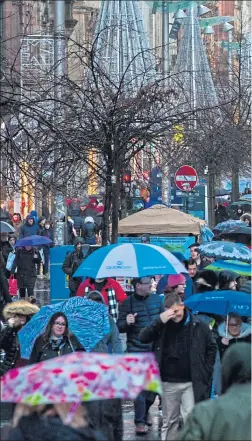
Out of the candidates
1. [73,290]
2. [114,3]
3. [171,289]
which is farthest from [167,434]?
[114,3]

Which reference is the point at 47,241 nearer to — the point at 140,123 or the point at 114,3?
the point at 140,123

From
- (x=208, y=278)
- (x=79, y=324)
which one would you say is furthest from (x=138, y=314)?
(x=208, y=278)

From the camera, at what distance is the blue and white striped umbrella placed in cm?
1199

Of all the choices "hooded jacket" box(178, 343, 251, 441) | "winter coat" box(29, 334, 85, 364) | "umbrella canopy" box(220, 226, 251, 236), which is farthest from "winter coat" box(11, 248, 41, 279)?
"hooded jacket" box(178, 343, 251, 441)

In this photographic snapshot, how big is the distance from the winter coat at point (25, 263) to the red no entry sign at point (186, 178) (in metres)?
7.61

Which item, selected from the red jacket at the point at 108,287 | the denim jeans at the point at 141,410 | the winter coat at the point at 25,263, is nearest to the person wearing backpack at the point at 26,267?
the winter coat at the point at 25,263

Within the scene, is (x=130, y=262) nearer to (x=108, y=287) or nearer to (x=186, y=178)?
(x=108, y=287)

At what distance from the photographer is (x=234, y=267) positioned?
1385 cm

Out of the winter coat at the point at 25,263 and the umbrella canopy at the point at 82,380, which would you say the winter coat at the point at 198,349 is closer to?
the umbrella canopy at the point at 82,380

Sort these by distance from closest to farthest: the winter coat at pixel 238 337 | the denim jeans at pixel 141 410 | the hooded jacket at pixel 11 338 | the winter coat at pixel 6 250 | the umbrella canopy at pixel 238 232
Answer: the winter coat at pixel 238 337 < the hooded jacket at pixel 11 338 < the denim jeans at pixel 141 410 < the umbrella canopy at pixel 238 232 < the winter coat at pixel 6 250

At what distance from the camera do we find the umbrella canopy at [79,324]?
1096 centimetres

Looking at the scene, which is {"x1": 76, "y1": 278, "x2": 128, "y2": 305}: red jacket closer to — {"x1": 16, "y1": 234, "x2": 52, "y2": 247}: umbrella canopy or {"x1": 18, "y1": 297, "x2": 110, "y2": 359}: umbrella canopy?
{"x1": 18, "y1": 297, "x2": 110, "y2": 359}: umbrella canopy

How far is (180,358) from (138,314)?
65.2 inches

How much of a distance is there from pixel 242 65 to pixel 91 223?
12731 millimetres
